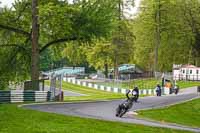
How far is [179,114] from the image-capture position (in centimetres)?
3869

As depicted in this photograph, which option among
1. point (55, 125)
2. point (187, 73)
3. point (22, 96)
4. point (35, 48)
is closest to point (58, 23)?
point (35, 48)

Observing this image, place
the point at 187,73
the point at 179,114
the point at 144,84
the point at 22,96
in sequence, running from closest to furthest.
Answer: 1. the point at 22,96
2. the point at 179,114
3. the point at 144,84
4. the point at 187,73

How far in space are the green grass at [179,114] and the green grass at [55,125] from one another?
843 cm

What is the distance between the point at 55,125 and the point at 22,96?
1499 centimetres

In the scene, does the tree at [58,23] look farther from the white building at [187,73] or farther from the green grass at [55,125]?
the white building at [187,73]

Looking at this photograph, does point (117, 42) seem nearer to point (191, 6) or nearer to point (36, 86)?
A: point (191, 6)

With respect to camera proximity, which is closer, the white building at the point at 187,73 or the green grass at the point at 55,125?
the green grass at the point at 55,125

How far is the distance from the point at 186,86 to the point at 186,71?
11.9 metres

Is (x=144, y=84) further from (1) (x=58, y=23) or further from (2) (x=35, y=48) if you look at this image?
(2) (x=35, y=48)

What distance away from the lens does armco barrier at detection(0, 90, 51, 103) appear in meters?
35.6

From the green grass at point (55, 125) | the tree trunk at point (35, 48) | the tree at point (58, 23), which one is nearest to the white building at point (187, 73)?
the tree at point (58, 23)

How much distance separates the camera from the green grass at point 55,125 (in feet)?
69.4

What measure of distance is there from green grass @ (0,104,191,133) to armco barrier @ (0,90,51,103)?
318 inches

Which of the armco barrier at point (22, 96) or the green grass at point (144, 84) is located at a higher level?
the green grass at point (144, 84)
